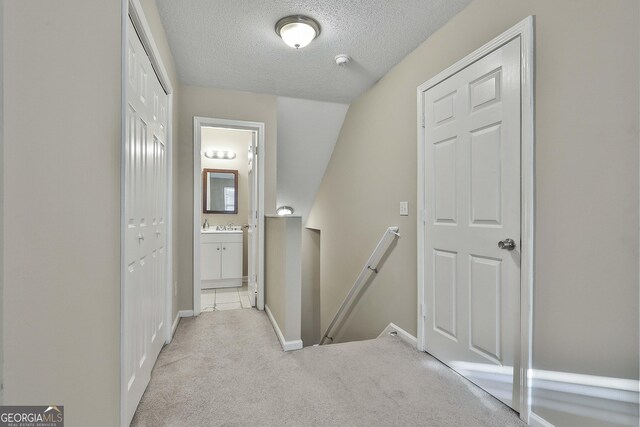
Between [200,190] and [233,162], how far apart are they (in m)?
1.91

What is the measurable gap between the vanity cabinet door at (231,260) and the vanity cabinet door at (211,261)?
2.7 inches

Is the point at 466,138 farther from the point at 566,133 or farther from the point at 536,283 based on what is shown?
the point at 536,283

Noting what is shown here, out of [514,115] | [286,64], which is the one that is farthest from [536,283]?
[286,64]

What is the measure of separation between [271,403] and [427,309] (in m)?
1.32

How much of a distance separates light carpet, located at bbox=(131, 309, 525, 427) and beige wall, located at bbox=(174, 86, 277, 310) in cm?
82

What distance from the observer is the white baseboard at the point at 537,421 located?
4.85 ft

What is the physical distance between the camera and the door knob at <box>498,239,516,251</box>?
1.67 metres

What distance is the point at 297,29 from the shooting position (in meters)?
2.18

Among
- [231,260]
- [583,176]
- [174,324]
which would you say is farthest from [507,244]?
[231,260]

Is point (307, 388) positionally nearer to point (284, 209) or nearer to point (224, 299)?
point (224, 299)

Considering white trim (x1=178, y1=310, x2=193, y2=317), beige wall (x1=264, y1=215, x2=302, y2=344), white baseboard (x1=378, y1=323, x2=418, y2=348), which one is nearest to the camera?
beige wall (x1=264, y1=215, x2=302, y2=344)

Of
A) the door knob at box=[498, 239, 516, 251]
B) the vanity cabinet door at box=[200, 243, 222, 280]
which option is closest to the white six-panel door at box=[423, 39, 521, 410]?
the door knob at box=[498, 239, 516, 251]

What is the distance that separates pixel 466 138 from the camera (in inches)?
79.1

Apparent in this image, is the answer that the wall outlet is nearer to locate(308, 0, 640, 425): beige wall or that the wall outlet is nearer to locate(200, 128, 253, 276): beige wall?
locate(308, 0, 640, 425): beige wall
